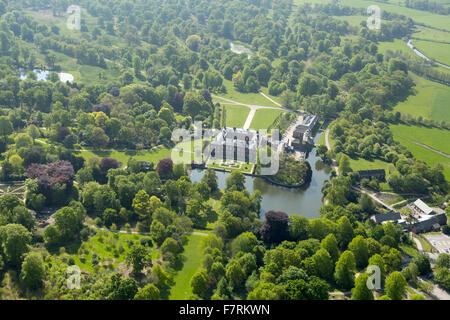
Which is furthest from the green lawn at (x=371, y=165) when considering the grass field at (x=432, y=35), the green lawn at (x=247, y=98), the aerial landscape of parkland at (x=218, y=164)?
the grass field at (x=432, y=35)

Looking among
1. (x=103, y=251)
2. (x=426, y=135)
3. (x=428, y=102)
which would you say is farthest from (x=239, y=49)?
(x=103, y=251)

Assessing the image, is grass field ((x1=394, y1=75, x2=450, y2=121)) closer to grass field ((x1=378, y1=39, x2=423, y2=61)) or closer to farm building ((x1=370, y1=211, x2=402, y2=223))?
grass field ((x1=378, y1=39, x2=423, y2=61))

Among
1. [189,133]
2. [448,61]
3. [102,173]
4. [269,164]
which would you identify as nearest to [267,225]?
[269,164]

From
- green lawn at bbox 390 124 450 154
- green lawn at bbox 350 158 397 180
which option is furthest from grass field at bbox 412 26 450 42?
green lawn at bbox 350 158 397 180

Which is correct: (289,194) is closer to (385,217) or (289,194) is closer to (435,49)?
(385,217)

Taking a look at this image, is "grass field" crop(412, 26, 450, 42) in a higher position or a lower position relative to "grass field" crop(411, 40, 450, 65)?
higher

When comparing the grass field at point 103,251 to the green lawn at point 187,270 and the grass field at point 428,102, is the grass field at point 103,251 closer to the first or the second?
the green lawn at point 187,270
